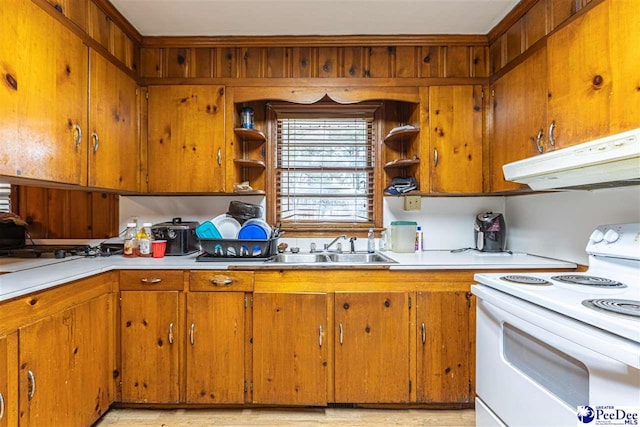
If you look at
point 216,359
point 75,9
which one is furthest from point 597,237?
point 75,9

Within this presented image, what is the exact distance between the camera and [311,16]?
2.06 metres

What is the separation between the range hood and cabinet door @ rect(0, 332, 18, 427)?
2.18 metres

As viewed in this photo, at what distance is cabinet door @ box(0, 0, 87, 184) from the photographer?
133 cm

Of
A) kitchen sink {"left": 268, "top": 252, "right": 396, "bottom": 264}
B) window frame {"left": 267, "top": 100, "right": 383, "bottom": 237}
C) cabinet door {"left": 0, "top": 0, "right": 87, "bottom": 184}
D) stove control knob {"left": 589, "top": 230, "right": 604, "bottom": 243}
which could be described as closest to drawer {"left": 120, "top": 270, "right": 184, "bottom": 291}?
cabinet door {"left": 0, "top": 0, "right": 87, "bottom": 184}

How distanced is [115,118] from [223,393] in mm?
1737

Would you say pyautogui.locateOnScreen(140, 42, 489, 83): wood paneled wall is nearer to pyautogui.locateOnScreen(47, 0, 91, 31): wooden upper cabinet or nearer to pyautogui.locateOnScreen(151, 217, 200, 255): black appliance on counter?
pyautogui.locateOnScreen(47, 0, 91, 31): wooden upper cabinet

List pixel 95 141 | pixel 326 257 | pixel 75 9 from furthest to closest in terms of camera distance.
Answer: pixel 326 257, pixel 95 141, pixel 75 9

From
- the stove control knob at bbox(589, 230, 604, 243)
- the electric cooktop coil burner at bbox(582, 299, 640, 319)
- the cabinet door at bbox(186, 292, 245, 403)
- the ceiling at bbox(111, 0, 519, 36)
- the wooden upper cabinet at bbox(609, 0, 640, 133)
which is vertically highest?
the ceiling at bbox(111, 0, 519, 36)

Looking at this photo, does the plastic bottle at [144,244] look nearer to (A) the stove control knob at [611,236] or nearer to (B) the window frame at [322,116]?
(B) the window frame at [322,116]

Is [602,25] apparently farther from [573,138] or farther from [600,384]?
[600,384]

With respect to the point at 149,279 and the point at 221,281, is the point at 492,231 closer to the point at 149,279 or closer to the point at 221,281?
the point at 221,281

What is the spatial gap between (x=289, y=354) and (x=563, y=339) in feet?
4.33

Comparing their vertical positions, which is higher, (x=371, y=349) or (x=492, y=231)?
(x=492, y=231)

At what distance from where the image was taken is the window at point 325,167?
2.60 metres
